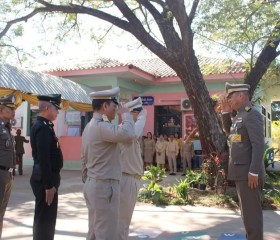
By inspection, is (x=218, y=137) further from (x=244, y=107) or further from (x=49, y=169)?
(x=49, y=169)

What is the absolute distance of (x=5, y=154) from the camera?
4293 mm

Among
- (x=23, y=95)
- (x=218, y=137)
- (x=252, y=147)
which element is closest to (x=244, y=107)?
(x=252, y=147)

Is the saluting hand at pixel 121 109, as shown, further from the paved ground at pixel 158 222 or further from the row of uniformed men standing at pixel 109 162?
the paved ground at pixel 158 222

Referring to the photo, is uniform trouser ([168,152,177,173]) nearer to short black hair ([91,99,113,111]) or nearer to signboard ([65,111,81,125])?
signboard ([65,111,81,125])

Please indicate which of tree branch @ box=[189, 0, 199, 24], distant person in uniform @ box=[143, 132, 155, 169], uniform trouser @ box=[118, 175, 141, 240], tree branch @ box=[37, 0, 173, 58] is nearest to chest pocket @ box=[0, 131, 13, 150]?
uniform trouser @ box=[118, 175, 141, 240]

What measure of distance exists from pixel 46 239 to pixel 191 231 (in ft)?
8.27

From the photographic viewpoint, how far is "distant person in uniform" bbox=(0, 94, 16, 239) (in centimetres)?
423

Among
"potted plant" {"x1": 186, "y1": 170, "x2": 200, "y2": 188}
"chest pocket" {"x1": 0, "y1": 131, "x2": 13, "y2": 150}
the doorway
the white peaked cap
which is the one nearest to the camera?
the white peaked cap

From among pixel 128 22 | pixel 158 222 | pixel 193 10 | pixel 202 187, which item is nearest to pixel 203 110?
pixel 202 187

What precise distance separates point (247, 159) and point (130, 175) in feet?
4.10

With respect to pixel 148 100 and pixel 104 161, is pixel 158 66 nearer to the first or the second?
pixel 148 100

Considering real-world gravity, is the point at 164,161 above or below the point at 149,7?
below

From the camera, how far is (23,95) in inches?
467

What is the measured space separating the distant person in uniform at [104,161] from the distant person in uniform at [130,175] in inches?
13.3
